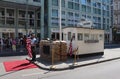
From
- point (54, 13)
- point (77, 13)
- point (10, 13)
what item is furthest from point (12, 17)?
point (77, 13)

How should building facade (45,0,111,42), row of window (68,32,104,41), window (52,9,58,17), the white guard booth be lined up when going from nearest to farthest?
1. the white guard booth
2. row of window (68,32,104,41)
3. building facade (45,0,111,42)
4. window (52,9,58,17)

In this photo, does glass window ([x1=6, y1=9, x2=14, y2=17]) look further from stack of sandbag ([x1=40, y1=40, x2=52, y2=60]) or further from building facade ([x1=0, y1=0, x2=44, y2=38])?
stack of sandbag ([x1=40, y1=40, x2=52, y2=60])

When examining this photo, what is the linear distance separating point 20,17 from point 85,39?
64.6 feet

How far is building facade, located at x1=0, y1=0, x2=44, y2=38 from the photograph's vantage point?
32.1 m

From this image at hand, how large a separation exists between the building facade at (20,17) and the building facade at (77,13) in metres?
2.25

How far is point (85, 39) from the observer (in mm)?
16781

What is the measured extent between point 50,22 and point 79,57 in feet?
70.6

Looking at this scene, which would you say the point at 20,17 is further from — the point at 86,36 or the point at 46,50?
the point at 46,50

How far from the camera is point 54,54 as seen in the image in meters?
14.0

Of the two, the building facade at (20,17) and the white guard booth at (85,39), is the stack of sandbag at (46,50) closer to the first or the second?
the white guard booth at (85,39)

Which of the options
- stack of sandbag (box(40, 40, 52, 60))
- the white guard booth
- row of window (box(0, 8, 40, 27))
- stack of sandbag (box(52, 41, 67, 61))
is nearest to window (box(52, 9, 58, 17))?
row of window (box(0, 8, 40, 27))

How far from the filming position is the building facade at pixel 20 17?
3206 cm

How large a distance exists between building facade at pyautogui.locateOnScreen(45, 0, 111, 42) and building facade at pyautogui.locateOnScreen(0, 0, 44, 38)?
88.5 inches

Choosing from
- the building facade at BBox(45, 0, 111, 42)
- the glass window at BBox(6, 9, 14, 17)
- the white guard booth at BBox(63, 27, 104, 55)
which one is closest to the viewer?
the white guard booth at BBox(63, 27, 104, 55)
